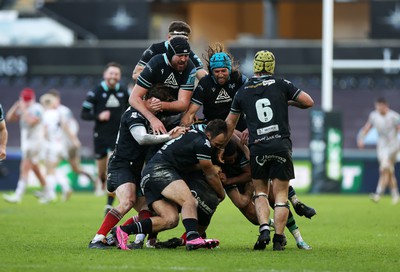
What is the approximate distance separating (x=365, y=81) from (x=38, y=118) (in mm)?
11603

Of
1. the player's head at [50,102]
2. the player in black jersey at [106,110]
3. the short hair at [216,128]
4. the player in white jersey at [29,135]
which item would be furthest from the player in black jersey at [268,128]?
the player's head at [50,102]

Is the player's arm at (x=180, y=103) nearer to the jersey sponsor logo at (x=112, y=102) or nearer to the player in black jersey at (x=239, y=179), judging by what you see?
the player in black jersey at (x=239, y=179)

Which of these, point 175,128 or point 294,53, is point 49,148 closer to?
point 294,53

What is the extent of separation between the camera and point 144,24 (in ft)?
110

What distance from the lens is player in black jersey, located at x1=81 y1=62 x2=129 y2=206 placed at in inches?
747

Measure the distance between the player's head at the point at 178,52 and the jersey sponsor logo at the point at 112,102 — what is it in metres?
6.23

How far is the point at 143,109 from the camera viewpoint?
12797mm

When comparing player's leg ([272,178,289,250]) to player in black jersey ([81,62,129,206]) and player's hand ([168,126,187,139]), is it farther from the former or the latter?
player in black jersey ([81,62,129,206])

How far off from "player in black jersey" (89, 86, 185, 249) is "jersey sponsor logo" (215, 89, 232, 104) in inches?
26.7

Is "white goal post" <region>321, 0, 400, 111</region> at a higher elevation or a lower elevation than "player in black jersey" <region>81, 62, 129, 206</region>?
higher

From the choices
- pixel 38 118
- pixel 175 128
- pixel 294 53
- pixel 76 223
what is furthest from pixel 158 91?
pixel 294 53

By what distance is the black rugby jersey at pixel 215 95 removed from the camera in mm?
12961

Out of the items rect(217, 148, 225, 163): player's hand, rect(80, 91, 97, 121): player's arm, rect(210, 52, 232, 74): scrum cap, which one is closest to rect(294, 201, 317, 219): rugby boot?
rect(217, 148, 225, 163): player's hand

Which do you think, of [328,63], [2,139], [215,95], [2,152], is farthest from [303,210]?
[328,63]
